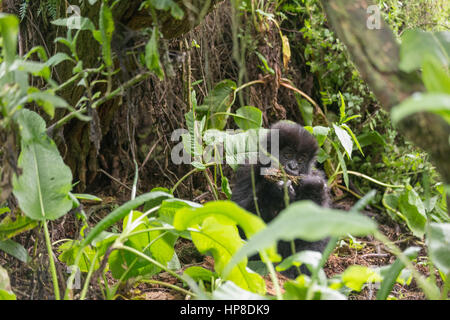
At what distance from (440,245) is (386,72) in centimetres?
58

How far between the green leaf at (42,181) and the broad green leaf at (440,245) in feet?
4.35

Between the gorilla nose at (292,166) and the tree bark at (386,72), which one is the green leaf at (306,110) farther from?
the tree bark at (386,72)

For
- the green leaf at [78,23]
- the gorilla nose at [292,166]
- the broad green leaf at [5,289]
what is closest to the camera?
the broad green leaf at [5,289]

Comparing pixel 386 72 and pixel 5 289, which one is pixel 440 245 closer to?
pixel 386 72

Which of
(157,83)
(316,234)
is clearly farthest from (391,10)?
(316,234)

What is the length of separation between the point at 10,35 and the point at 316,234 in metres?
1.14

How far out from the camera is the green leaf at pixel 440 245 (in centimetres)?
150

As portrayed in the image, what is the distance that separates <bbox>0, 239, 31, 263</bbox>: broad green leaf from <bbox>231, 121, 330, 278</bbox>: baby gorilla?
169cm

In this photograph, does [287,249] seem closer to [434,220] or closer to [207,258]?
[207,258]

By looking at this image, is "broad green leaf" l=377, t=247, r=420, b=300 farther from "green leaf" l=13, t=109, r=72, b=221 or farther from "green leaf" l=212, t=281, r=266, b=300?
"green leaf" l=13, t=109, r=72, b=221

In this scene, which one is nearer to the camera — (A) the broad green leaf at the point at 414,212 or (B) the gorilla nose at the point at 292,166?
(A) the broad green leaf at the point at 414,212

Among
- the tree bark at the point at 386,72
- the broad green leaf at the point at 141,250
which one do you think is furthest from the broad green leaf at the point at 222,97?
the tree bark at the point at 386,72

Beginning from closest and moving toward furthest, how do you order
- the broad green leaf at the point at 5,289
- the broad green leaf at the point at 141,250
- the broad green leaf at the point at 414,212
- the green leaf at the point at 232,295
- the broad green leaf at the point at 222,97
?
the green leaf at the point at 232,295 < the broad green leaf at the point at 5,289 < the broad green leaf at the point at 141,250 < the broad green leaf at the point at 414,212 < the broad green leaf at the point at 222,97

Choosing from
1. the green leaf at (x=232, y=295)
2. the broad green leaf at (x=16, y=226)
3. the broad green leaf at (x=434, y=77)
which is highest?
the broad green leaf at (x=434, y=77)
